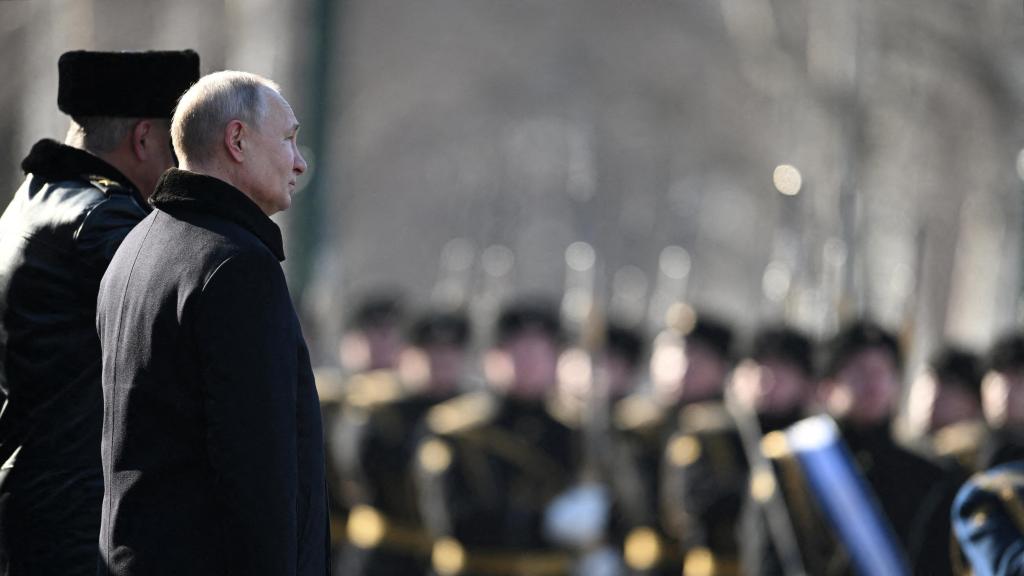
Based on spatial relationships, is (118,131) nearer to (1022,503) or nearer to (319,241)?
(1022,503)

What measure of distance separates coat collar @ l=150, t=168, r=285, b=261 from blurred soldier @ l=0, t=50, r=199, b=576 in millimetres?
427

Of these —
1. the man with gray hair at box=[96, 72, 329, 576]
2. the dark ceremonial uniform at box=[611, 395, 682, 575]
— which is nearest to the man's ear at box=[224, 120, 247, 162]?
the man with gray hair at box=[96, 72, 329, 576]

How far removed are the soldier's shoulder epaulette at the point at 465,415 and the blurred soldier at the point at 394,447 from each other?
0.41 meters

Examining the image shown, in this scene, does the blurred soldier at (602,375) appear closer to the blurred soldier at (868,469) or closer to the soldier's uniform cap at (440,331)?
the soldier's uniform cap at (440,331)

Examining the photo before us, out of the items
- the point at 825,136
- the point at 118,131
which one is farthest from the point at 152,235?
the point at 825,136

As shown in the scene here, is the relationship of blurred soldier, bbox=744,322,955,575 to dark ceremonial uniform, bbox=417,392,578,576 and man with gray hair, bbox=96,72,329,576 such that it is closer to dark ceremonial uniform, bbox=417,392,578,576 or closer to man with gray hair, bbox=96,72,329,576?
dark ceremonial uniform, bbox=417,392,578,576

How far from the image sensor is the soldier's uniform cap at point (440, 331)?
11.7 m

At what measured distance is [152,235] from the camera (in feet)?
15.0

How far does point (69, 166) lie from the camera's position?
5.06m

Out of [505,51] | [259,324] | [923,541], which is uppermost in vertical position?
[259,324]

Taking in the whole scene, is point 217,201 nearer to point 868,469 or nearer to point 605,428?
point 868,469

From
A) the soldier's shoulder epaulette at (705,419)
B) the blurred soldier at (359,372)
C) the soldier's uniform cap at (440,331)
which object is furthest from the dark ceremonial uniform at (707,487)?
the blurred soldier at (359,372)

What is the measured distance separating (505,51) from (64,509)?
35.8 metres

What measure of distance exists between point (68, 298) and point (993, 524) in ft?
7.13
